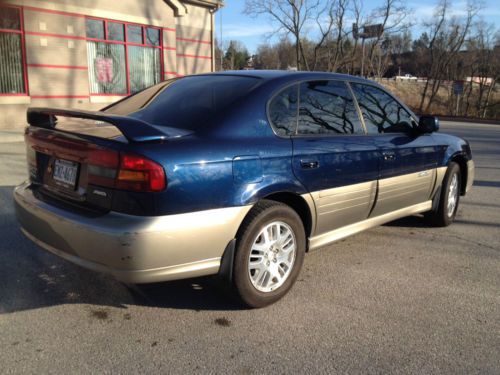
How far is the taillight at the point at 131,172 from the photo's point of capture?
8.45ft

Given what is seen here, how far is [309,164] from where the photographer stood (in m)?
3.36

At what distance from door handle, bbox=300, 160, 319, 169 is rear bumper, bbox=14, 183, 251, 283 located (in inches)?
24.3

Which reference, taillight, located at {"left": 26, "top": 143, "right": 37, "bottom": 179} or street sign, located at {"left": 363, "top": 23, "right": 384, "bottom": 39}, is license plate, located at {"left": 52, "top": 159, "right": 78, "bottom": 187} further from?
street sign, located at {"left": 363, "top": 23, "right": 384, "bottom": 39}

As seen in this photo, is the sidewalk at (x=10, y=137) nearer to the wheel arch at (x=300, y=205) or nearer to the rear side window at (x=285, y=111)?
the rear side window at (x=285, y=111)

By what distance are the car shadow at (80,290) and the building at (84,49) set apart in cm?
1079

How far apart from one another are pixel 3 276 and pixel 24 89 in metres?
11.4

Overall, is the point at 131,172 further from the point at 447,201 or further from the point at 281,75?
the point at 447,201

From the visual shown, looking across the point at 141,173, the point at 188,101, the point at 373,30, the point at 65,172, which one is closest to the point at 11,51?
the point at 188,101

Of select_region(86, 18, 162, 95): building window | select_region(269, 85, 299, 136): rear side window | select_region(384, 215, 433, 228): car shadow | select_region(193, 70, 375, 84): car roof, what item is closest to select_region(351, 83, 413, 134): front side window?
select_region(193, 70, 375, 84): car roof

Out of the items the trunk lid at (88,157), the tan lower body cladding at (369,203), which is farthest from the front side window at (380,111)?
the trunk lid at (88,157)

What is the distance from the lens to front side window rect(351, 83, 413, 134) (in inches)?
162

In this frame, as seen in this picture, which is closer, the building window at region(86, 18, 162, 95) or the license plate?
the license plate

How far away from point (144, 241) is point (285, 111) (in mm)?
1478

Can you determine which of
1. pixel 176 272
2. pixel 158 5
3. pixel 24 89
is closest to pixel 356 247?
pixel 176 272
